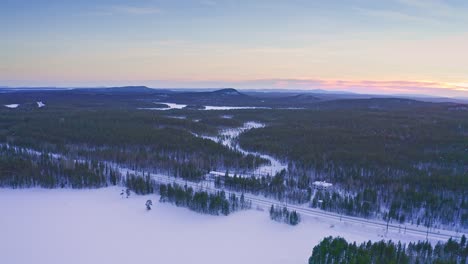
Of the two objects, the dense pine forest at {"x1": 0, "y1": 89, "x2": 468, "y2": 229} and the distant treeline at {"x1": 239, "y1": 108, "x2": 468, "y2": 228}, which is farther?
the dense pine forest at {"x1": 0, "y1": 89, "x2": 468, "y2": 229}

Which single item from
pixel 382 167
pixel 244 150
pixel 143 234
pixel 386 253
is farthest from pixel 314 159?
pixel 143 234

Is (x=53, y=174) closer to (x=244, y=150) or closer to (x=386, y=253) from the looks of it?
(x=244, y=150)

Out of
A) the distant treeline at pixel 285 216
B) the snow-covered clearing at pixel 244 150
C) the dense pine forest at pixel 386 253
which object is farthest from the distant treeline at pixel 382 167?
the dense pine forest at pixel 386 253

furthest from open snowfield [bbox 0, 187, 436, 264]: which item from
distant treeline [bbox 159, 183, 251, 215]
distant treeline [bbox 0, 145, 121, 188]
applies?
distant treeline [bbox 0, 145, 121, 188]

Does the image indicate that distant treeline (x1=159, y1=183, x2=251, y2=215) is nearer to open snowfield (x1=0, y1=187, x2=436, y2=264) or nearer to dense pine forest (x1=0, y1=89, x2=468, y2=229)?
open snowfield (x1=0, y1=187, x2=436, y2=264)

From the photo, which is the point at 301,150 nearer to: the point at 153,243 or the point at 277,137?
the point at 277,137

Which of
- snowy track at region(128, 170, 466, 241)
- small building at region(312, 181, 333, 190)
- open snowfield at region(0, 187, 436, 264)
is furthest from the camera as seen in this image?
small building at region(312, 181, 333, 190)
